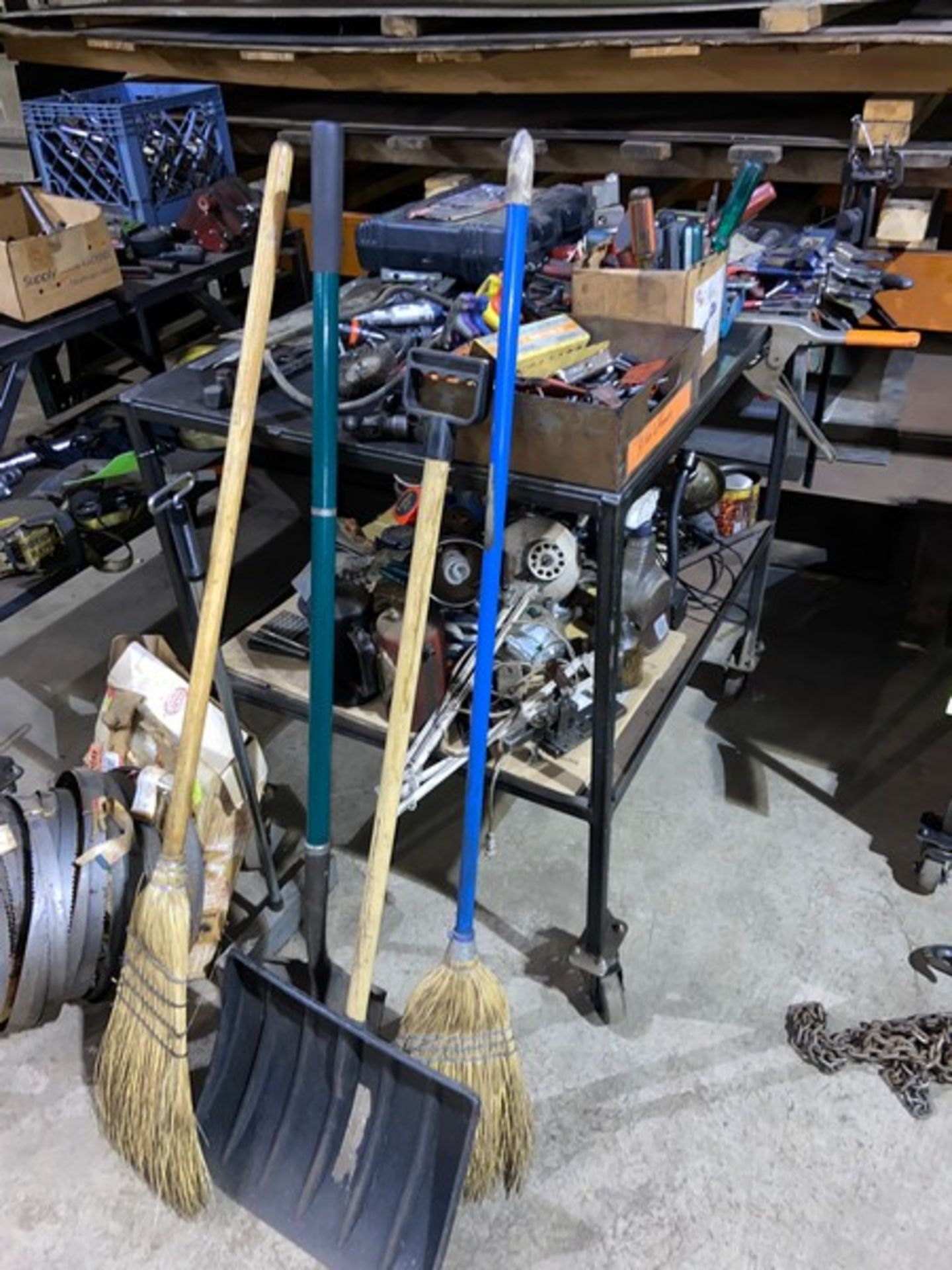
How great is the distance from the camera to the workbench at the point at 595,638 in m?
1.30

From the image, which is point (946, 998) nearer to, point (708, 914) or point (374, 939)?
point (708, 914)

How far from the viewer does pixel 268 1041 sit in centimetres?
146

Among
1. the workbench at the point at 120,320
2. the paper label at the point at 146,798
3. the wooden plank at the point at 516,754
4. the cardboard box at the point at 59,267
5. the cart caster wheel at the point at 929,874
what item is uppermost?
the cardboard box at the point at 59,267

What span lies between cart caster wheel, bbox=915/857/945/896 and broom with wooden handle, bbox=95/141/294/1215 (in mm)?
1265

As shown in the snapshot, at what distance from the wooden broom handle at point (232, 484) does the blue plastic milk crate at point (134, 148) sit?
1.27 meters

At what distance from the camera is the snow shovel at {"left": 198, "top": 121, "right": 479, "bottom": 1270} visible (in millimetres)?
1274

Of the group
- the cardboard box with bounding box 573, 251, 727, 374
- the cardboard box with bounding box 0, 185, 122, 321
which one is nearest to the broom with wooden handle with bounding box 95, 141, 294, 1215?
the cardboard box with bounding box 573, 251, 727, 374

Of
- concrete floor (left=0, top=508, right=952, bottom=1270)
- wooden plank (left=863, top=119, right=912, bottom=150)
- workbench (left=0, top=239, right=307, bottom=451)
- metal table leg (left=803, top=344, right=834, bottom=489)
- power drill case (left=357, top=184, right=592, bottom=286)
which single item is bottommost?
concrete floor (left=0, top=508, right=952, bottom=1270)

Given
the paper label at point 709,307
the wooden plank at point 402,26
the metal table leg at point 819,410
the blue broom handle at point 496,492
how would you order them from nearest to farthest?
1. the blue broom handle at point 496,492
2. the paper label at point 709,307
3. the metal table leg at point 819,410
4. the wooden plank at point 402,26

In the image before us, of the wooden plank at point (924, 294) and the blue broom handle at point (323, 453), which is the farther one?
the wooden plank at point (924, 294)

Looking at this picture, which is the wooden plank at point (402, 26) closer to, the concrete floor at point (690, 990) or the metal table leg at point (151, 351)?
the metal table leg at point (151, 351)

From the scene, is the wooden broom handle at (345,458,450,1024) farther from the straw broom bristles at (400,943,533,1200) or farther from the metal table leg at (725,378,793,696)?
the metal table leg at (725,378,793,696)

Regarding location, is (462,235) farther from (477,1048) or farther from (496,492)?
(477,1048)

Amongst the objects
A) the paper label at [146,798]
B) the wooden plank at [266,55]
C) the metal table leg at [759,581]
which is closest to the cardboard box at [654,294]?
the metal table leg at [759,581]
